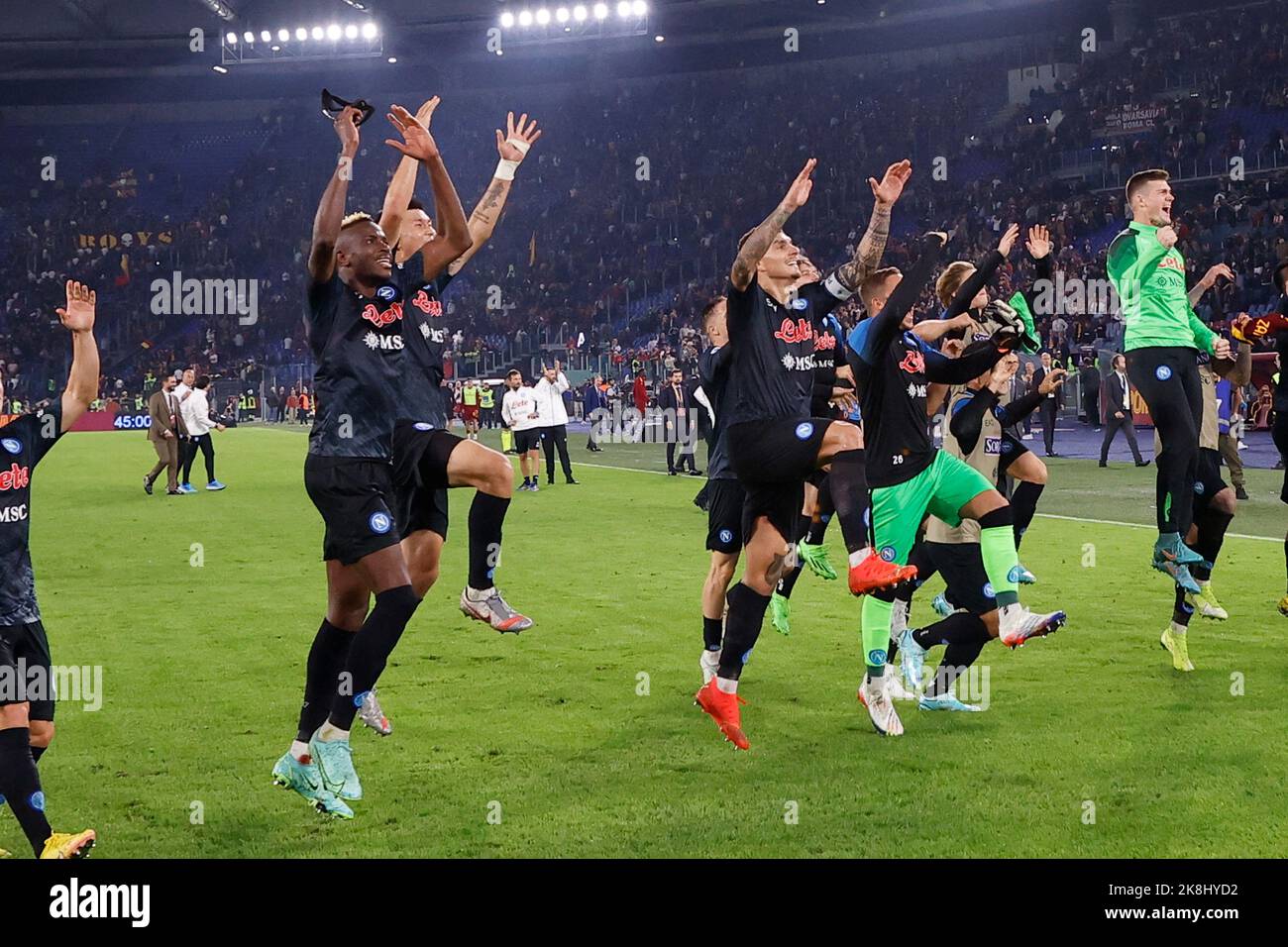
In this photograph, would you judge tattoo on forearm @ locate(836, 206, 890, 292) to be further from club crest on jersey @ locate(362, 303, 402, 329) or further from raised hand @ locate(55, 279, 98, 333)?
raised hand @ locate(55, 279, 98, 333)

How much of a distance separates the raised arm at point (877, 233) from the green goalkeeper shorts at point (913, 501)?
3.66ft

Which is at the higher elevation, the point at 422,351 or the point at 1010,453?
the point at 422,351

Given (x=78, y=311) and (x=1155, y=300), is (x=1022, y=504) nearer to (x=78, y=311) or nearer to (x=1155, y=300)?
(x=1155, y=300)

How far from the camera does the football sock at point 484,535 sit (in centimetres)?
685

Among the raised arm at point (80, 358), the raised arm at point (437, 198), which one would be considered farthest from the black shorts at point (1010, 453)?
the raised arm at point (80, 358)

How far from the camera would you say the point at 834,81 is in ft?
188

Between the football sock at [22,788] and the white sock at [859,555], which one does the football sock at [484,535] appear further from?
the football sock at [22,788]

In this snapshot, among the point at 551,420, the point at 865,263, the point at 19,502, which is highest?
the point at 865,263

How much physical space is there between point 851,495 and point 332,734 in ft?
8.37

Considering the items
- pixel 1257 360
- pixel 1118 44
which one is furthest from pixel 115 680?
pixel 1118 44

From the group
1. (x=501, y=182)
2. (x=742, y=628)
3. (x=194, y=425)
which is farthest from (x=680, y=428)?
(x=742, y=628)

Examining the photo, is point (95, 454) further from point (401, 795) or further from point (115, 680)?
point (401, 795)

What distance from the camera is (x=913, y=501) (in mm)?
7043

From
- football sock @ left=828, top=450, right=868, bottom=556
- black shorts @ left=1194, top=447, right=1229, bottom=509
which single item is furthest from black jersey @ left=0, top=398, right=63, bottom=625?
black shorts @ left=1194, top=447, right=1229, bottom=509
